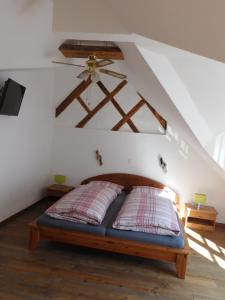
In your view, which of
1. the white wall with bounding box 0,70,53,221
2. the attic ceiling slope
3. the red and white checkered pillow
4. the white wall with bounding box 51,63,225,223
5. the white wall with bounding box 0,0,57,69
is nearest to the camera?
the attic ceiling slope

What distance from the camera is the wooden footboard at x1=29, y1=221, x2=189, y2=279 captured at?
2957 mm

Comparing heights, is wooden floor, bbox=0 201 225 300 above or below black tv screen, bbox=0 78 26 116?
below

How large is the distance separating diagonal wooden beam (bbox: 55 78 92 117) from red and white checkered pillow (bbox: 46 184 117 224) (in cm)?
218

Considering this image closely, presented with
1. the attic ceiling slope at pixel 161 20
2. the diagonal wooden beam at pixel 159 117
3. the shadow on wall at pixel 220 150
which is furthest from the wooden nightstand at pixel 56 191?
the attic ceiling slope at pixel 161 20

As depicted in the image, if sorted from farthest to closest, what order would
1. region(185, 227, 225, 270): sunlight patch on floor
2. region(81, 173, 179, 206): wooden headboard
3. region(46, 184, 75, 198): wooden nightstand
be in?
region(46, 184, 75, 198): wooden nightstand < region(81, 173, 179, 206): wooden headboard < region(185, 227, 225, 270): sunlight patch on floor

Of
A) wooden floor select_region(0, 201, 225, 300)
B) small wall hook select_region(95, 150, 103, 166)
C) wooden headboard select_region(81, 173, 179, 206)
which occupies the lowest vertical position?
wooden floor select_region(0, 201, 225, 300)

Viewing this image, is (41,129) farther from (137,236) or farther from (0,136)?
(137,236)

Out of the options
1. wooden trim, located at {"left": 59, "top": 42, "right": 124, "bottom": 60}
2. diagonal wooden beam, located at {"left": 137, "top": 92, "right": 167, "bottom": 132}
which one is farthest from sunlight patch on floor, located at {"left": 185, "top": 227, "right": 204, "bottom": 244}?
wooden trim, located at {"left": 59, "top": 42, "right": 124, "bottom": 60}

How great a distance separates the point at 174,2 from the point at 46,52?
232 cm

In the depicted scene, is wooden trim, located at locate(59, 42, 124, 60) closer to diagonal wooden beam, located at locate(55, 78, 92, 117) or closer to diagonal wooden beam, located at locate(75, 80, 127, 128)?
diagonal wooden beam, located at locate(75, 80, 127, 128)

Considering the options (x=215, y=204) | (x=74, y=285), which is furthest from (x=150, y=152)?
(x=74, y=285)

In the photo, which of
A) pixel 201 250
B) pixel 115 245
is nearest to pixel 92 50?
pixel 115 245

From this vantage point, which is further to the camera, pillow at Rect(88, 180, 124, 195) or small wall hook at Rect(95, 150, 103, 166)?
small wall hook at Rect(95, 150, 103, 166)

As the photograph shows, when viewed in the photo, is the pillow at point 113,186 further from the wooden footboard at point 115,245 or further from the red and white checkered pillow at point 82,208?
the wooden footboard at point 115,245
